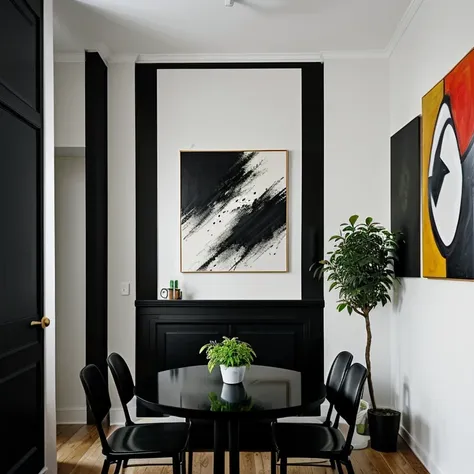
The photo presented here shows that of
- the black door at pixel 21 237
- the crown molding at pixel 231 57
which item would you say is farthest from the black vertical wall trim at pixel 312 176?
the black door at pixel 21 237

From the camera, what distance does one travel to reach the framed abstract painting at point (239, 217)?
502cm

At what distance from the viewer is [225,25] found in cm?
445

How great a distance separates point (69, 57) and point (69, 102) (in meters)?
0.36

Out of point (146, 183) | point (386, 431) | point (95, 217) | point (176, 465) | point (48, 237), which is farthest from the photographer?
point (146, 183)

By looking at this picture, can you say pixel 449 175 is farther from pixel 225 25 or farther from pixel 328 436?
pixel 225 25

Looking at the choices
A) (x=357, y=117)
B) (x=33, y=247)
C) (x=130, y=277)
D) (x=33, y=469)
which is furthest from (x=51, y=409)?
(x=357, y=117)

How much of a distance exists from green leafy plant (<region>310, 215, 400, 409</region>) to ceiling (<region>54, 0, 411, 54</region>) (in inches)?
54.3

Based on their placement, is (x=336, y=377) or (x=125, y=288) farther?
(x=125, y=288)

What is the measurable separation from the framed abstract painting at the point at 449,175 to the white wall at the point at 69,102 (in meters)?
2.64

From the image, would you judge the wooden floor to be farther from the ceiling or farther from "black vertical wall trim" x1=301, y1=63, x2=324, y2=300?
the ceiling

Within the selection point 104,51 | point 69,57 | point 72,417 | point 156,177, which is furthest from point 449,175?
point 72,417

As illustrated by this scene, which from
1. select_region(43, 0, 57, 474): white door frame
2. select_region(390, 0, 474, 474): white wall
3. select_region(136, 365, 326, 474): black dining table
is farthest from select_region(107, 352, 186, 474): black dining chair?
select_region(390, 0, 474, 474): white wall

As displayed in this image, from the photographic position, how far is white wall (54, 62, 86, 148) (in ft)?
16.2

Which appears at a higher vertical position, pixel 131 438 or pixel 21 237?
pixel 21 237
